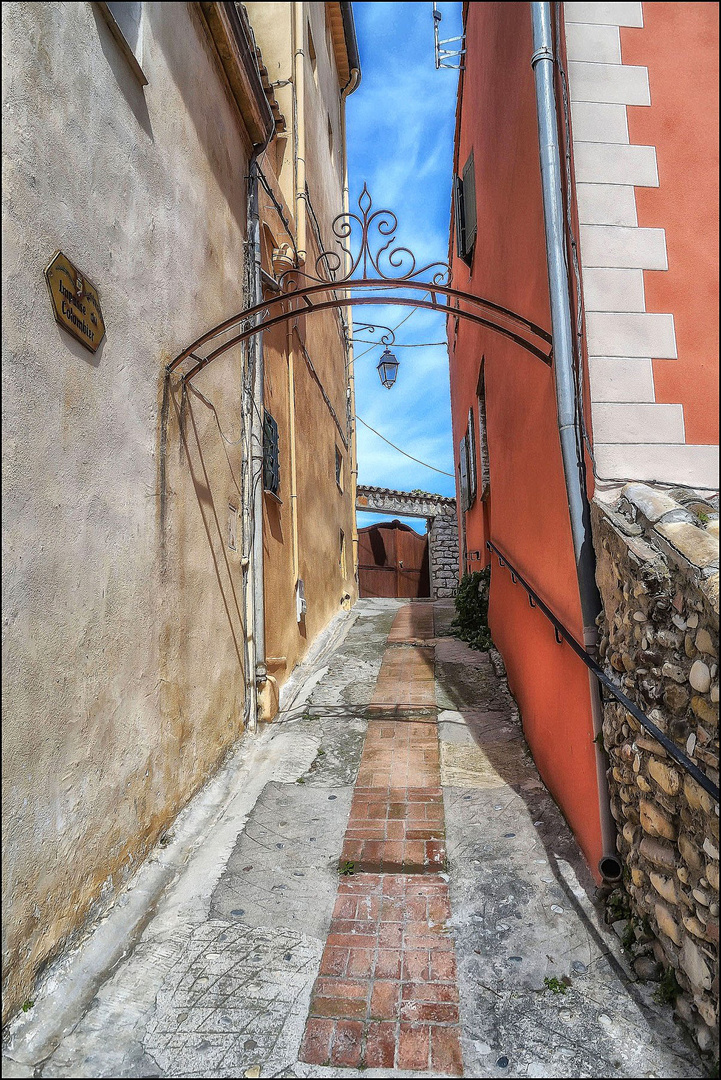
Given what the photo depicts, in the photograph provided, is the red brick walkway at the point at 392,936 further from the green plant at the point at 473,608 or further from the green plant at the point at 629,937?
the green plant at the point at 473,608

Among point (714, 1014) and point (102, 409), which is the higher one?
point (102, 409)

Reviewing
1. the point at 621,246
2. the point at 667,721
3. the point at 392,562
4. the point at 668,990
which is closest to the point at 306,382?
the point at 621,246

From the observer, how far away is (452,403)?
12945 mm

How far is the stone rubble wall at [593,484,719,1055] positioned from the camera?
2.15 metres

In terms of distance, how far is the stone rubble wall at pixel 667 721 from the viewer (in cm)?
215

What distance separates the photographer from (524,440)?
14.9 ft

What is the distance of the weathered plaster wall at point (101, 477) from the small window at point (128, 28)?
44 mm

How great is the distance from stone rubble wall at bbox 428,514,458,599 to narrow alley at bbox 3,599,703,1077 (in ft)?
42.2

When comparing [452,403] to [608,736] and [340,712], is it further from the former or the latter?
[608,736]

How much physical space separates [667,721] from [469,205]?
6.45 meters

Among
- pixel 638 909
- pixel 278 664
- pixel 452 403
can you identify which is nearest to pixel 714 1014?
pixel 638 909

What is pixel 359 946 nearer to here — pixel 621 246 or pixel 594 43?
pixel 621 246

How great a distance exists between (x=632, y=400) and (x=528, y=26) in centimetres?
250

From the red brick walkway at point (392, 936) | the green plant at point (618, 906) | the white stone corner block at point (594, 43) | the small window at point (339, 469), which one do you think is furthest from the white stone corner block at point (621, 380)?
the small window at point (339, 469)
